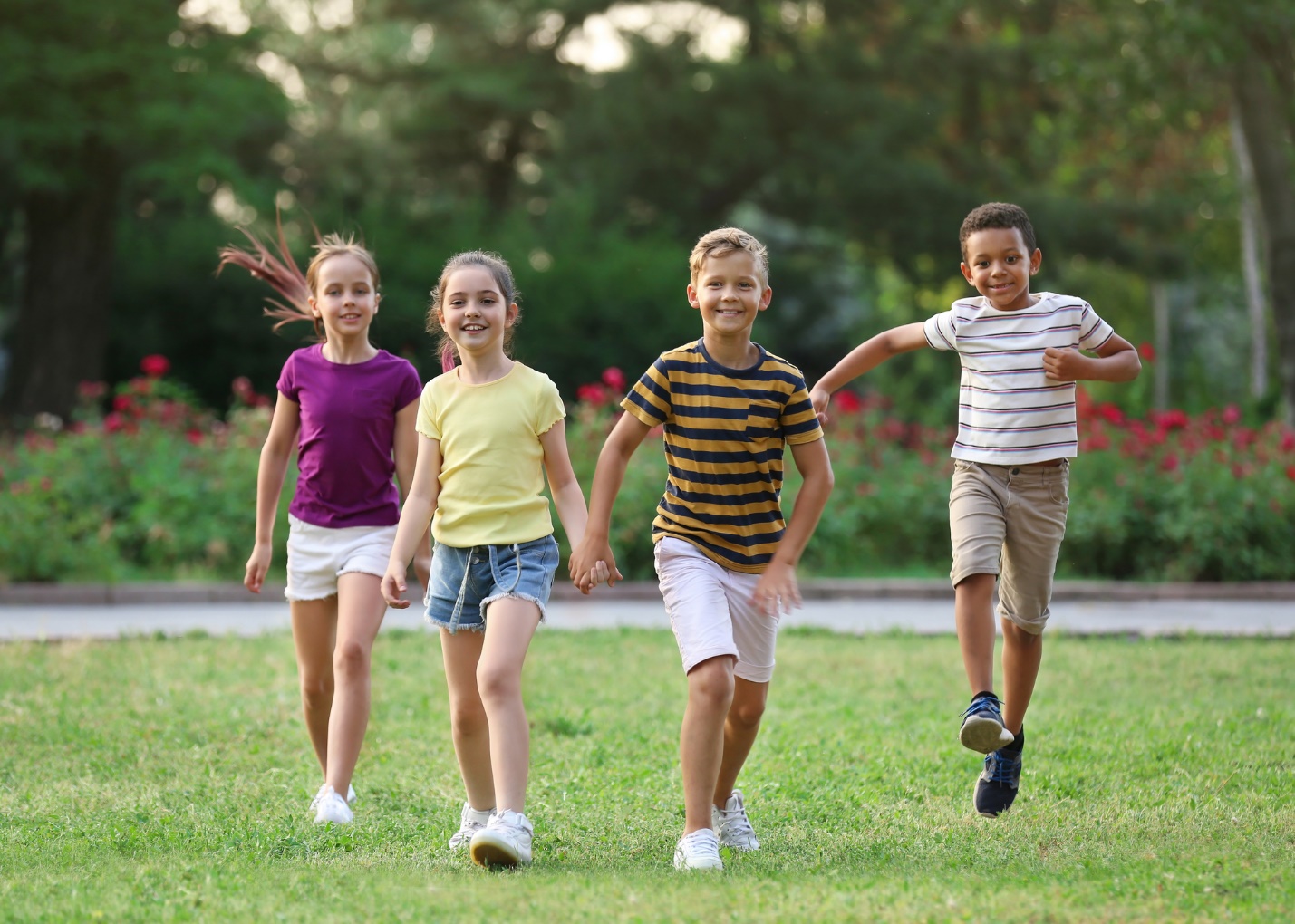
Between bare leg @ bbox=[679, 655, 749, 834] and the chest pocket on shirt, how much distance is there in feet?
2.14

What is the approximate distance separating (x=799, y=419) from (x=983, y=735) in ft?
4.07

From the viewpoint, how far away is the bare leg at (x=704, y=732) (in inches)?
167

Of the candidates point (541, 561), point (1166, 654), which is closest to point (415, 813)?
point (541, 561)

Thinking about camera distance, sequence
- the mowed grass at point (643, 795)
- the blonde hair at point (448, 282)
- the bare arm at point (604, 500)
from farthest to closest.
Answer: the blonde hair at point (448, 282), the bare arm at point (604, 500), the mowed grass at point (643, 795)

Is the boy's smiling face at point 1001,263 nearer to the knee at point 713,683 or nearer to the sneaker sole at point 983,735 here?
the sneaker sole at point 983,735

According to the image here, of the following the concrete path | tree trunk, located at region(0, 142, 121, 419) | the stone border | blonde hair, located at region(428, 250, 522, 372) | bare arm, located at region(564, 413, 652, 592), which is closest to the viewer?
bare arm, located at region(564, 413, 652, 592)

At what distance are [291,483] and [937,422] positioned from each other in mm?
10471

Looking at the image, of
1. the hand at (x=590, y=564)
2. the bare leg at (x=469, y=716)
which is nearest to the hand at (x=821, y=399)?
the hand at (x=590, y=564)

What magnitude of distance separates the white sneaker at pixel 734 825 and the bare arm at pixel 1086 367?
1753 millimetres

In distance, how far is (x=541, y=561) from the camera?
14.6 ft

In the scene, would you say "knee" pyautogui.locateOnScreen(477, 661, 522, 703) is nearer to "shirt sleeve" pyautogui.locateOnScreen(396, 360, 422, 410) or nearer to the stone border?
"shirt sleeve" pyautogui.locateOnScreen(396, 360, 422, 410)

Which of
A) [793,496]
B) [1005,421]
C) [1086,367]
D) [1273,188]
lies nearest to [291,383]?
[1005,421]

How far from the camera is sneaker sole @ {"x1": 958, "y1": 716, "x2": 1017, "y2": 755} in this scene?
4.70 m

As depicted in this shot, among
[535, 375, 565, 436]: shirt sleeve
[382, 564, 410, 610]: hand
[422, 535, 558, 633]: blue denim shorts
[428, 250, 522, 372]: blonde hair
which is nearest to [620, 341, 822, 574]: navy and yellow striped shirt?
[535, 375, 565, 436]: shirt sleeve
